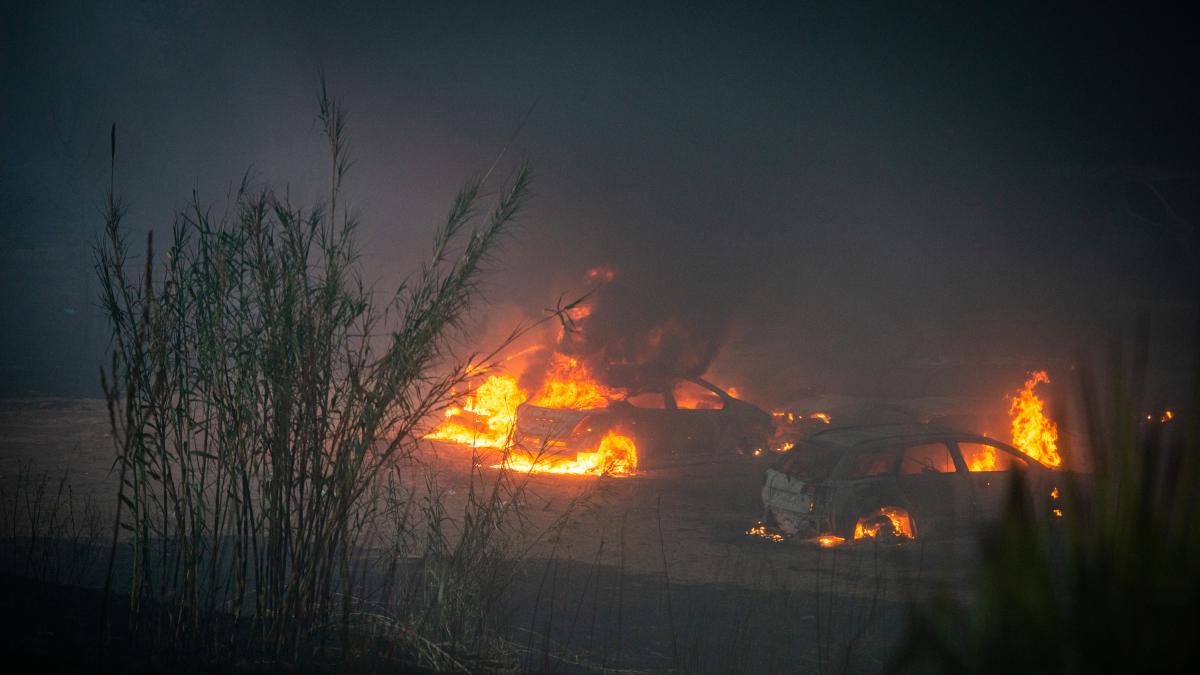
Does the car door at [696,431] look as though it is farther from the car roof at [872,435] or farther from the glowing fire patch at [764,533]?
the car roof at [872,435]

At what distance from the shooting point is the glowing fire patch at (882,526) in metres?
8.14

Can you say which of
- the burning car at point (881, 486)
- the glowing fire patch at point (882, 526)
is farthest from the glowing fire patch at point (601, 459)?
the glowing fire patch at point (882, 526)

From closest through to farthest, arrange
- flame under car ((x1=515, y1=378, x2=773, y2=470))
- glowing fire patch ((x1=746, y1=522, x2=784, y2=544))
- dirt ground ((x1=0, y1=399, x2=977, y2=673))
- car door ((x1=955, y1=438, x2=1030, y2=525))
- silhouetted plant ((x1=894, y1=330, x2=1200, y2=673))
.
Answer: silhouetted plant ((x1=894, y1=330, x2=1200, y2=673)), dirt ground ((x1=0, y1=399, x2=977, y2=673)), car door ((x1=955, y1=438, x2=1030, y2=525)), glowing fire patch ((x1=746, y1=522, x2=784, y2=544)), flame under car ((x1=515, y1=378, x2=773, y2=470))

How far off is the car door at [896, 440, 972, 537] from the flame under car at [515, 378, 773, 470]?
5.36m

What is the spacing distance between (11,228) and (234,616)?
166 feet

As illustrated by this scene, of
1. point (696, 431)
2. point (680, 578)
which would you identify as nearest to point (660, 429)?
point (696, 431)

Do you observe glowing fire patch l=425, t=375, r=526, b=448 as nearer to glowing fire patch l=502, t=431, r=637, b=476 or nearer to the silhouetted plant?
glowing fire patch l=502, t=431, r=637, b=476

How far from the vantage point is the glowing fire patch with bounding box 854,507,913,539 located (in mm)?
8141

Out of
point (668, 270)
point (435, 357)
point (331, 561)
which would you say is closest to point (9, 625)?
point (331, 561)

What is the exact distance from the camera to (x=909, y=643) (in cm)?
123

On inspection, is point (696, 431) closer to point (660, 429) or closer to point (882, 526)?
point (660, 429)

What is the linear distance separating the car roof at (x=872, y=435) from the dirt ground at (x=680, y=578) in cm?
117

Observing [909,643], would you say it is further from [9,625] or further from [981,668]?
[9,625]

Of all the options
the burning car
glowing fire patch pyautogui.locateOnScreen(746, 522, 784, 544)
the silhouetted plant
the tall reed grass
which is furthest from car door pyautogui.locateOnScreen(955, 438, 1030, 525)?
the silhouetted plant
